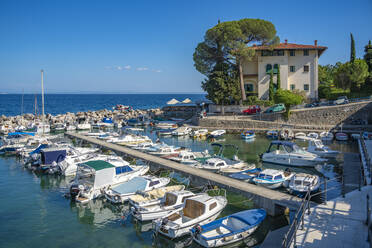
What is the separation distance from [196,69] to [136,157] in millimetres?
30571

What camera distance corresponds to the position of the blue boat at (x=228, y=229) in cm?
1291

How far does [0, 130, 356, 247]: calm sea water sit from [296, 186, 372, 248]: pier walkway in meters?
2.86

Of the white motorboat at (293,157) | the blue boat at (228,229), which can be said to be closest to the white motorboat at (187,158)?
the white motorboat at (293,157)

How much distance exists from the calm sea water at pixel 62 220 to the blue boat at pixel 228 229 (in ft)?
2.18

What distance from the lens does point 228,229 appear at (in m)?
13.6

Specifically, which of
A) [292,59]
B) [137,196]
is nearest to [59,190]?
[137,196]

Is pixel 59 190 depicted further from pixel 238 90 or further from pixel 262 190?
pixel 238 90

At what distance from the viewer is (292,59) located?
52.6 metres

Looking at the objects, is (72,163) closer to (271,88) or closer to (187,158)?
(187,158)

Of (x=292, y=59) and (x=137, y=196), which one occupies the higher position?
(x=292, y=59)

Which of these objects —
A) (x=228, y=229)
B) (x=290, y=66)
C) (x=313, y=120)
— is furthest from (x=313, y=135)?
(x=228, y=229)

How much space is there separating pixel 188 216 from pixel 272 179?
736cm

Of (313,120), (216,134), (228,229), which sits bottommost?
(228,229)

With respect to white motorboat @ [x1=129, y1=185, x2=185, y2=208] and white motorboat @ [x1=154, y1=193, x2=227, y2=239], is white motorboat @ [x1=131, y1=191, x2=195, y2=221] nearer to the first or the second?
white motorboat @ [x1=129, y1=185, x2=185, y2=208]
